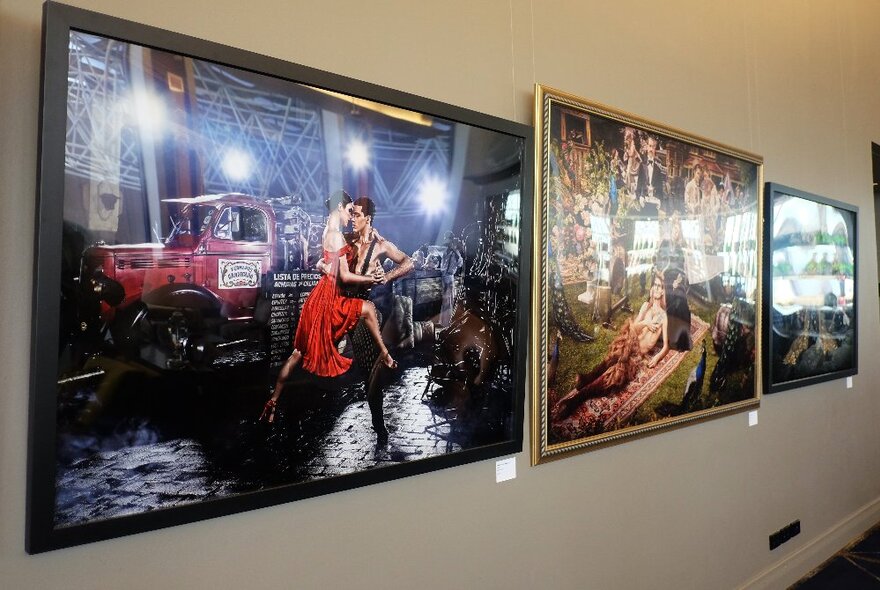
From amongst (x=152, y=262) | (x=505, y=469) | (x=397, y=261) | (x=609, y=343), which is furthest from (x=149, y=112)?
(x=609, y=343)

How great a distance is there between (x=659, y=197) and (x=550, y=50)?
3.19ft

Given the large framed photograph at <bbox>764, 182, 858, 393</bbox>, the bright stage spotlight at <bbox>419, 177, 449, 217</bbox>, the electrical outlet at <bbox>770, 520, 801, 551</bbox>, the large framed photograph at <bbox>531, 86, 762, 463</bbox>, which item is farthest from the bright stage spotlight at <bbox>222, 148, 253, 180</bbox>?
the electrical outlet at <bbox>770, 520, 801, 551</bbox>

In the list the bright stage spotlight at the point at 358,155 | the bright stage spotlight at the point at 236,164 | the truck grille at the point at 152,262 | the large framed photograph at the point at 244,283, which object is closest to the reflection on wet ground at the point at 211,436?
the large framed photograph at the point at 244,283

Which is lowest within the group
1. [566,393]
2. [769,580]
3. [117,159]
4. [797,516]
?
[769,580]

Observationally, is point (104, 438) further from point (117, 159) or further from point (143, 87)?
point (143, 87)

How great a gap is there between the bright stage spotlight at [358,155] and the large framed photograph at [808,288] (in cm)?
314

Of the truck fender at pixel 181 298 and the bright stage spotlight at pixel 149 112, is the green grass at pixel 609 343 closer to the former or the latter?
the truck fender at pixel 181 298

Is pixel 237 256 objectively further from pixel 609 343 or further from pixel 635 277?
pixel 635 277

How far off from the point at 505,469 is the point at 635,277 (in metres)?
1.19

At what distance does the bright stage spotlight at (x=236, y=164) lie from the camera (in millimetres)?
1662

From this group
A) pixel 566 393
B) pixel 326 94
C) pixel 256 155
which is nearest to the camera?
pixel 256 155

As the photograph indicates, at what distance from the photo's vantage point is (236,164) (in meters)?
1.68

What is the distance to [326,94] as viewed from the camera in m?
1.87

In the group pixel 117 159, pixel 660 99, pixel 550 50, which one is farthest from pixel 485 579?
pixel 660 99
